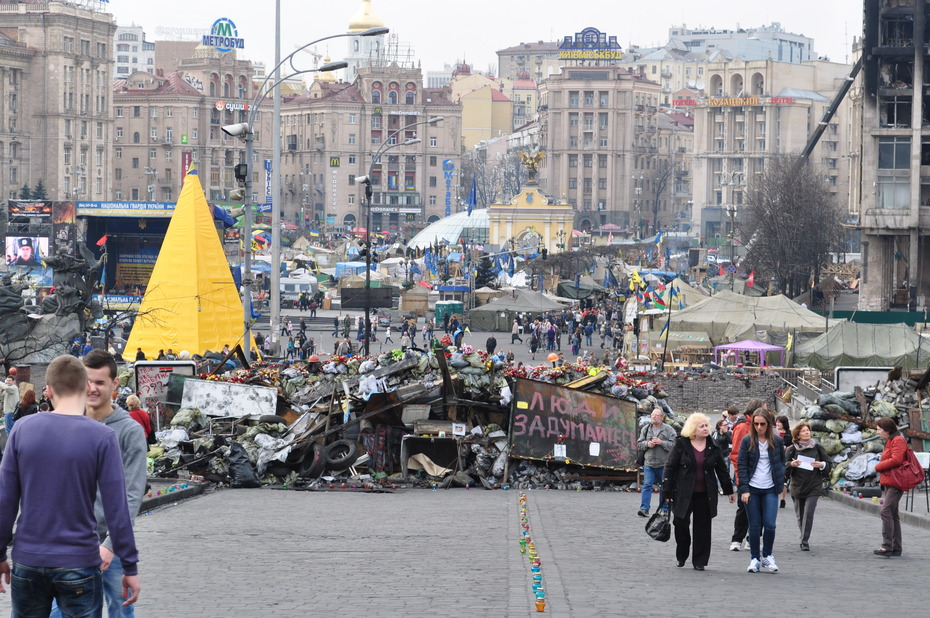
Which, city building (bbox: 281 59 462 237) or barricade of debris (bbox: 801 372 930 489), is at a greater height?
city building (bbox: 281 59 462 237)

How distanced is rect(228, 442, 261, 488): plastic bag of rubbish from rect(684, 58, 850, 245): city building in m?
120

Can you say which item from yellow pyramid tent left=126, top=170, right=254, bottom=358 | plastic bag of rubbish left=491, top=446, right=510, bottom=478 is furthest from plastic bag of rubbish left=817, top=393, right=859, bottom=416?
yellow pyramid tent left=126, top=170, right=254, bottom=358

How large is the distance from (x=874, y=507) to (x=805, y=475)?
14.5ft

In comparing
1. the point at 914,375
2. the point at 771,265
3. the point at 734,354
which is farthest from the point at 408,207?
the point at 914,375

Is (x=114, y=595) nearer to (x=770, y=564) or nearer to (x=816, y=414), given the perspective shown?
(x=770, y=564)

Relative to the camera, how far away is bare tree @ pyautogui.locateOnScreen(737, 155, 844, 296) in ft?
236

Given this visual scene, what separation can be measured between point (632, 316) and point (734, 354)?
12184 millimetres

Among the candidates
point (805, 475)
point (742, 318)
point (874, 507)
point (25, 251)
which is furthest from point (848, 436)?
point (25, 251)

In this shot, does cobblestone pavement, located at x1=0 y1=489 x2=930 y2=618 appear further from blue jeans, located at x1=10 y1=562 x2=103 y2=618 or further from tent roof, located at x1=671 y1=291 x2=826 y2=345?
tent roof, located at x1=671 y1=291 x2=826 y2=345

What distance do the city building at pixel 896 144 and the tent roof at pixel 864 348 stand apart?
2496 cm

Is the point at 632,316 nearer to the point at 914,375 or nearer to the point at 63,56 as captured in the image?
the point at 914,375

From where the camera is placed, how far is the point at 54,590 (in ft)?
19.2

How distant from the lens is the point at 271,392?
1948 centimetres

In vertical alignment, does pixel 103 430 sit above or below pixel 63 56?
below
